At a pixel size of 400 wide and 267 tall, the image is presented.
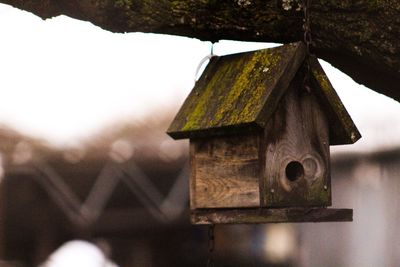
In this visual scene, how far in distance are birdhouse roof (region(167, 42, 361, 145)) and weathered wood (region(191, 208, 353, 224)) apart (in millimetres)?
279

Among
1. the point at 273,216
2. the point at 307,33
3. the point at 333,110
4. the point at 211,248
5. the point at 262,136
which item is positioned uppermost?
the point at 307,33

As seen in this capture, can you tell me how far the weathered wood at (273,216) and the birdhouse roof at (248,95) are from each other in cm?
28

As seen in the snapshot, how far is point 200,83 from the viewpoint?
9.65ft

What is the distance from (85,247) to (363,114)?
306cm

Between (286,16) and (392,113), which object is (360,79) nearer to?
(286,16)

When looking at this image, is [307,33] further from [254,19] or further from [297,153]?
[297,153]

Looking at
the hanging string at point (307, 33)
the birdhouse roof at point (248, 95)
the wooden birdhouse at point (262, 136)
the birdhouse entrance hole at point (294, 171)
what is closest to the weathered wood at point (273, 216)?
the wooden birdhouse at point (262, 136)

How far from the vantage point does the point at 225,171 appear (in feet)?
9.27

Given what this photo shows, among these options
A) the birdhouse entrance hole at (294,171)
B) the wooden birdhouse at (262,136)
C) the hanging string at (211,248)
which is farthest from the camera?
the birdhouse entrance hole at (294,171)

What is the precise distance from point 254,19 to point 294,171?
0.57 m

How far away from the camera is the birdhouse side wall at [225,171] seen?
2709mm

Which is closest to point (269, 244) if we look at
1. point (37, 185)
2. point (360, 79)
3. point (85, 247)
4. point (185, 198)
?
point (185, 198)

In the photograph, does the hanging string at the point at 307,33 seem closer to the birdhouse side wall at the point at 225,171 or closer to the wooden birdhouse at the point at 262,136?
the wooden birdhouse at the point at 262,136

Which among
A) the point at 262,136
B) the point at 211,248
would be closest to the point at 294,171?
the point at 262,136
